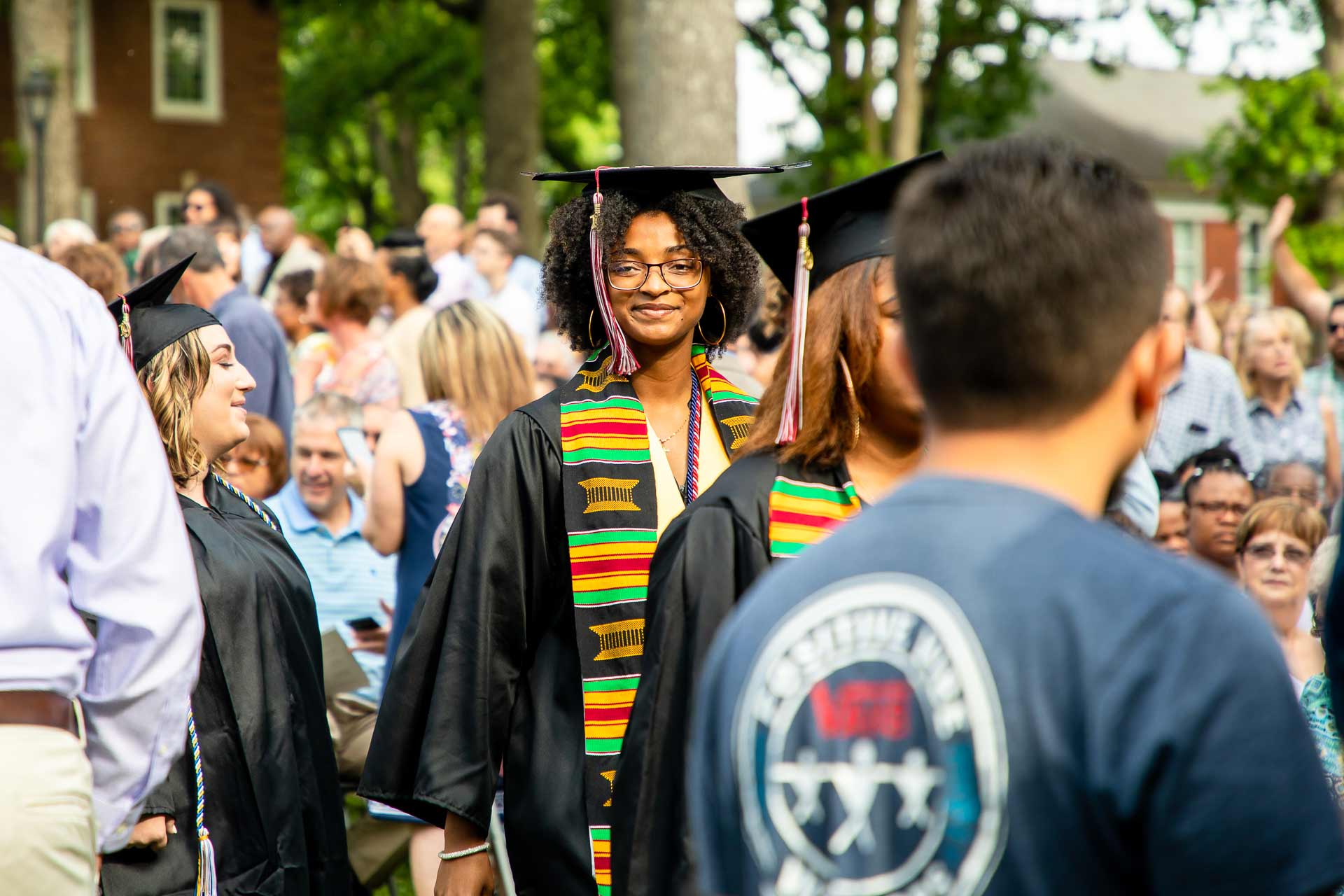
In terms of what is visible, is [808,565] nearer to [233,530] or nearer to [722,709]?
[722,709]

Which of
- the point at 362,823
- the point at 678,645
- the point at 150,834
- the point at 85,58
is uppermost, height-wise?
the point at 85,58

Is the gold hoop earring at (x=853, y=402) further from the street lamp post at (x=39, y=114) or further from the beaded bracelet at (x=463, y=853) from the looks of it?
the street lamp post at (x=39, y=114)

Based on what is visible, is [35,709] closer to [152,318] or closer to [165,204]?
[152,318]

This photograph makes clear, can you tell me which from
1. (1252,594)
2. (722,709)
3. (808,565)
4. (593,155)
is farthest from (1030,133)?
(593,155)

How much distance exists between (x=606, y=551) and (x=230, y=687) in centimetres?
99

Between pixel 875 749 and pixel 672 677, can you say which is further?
pixel 672 677

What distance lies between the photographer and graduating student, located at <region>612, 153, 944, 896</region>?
8.47ft

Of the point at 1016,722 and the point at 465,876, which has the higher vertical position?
the point at 1016,722

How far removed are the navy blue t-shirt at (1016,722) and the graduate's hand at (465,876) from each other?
80.3 inches

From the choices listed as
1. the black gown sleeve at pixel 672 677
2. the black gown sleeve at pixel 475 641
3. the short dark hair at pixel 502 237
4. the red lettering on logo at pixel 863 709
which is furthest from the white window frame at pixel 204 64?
the red lettering on logo at pixel 863 709

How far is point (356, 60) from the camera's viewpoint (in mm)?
29156

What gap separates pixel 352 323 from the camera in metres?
8.24

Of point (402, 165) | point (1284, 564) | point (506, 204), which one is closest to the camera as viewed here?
point (1284, 564)

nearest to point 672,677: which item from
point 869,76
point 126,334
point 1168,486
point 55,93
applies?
point 126,334
